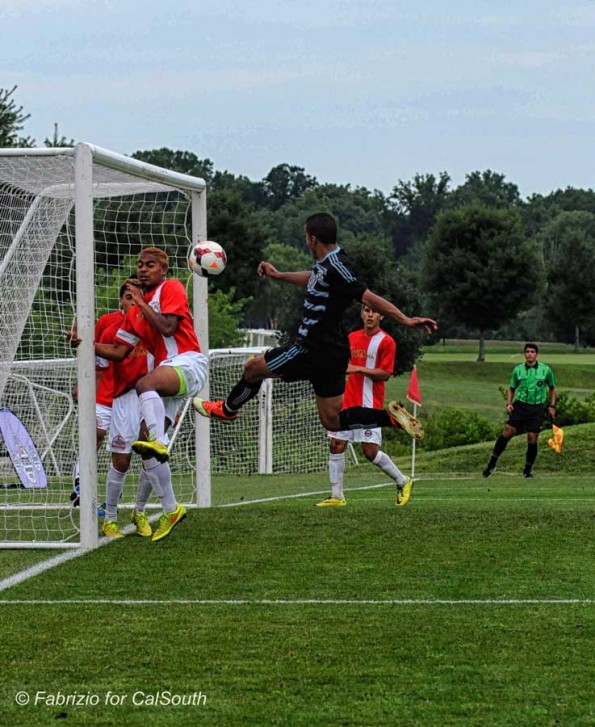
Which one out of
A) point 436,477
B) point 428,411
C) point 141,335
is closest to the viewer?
point 141,335

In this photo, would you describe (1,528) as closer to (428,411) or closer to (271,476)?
(271,476)

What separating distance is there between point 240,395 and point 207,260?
1.16m

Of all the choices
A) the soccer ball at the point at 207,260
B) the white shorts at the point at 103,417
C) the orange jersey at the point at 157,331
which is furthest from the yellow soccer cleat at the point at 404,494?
the orange jersey at the point at 157,331

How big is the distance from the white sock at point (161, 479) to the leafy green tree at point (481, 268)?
211 ft

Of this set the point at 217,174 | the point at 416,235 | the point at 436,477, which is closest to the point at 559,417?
the point at 436,477

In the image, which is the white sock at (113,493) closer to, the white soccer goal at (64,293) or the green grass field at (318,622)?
the white soccer goal at (64,293)

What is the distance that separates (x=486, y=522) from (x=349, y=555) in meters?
1.88

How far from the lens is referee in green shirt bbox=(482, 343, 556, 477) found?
21.4 m

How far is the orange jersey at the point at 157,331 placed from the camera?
10195 millimetres

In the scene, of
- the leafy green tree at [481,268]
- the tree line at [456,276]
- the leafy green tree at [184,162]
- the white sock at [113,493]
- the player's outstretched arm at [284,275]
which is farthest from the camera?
the leafy green tree at [184,162]

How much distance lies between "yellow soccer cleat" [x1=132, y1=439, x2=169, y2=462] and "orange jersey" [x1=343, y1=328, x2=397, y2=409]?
490cm

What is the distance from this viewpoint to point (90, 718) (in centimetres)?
539

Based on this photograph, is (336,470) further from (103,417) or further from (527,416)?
(527,416)

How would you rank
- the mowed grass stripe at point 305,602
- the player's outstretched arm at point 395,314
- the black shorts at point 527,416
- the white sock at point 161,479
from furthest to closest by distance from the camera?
the black shorts at point 527,416
the player's outstretched arm at point 395,314
the white sock at point 161,479
the mowed grass stripe at point 305,602
